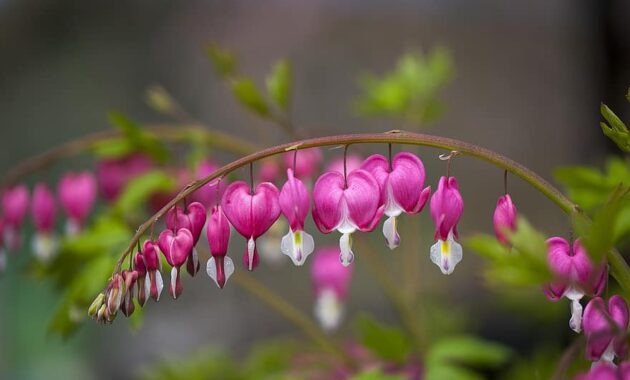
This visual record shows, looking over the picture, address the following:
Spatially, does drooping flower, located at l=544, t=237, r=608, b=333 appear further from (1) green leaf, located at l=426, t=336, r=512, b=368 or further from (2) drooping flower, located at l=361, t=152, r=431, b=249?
(1) green leaf, located at l=426, t=336, r=512, b=368

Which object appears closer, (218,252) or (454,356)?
(218,252)

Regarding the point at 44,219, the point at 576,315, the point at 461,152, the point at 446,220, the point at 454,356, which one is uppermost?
the point at 461,152

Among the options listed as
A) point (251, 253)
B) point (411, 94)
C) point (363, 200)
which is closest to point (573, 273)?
point (363, 200)

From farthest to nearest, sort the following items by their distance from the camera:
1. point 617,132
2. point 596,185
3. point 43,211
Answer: point 43,211
point 596,185
point 617,132

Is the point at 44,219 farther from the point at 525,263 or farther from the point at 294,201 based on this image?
the point at 525,263

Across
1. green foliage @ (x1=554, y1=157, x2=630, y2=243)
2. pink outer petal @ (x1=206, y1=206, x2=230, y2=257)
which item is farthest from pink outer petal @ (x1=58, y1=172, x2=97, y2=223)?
green foliage @ (x1=554, y1=157, x2=630, y2=243)

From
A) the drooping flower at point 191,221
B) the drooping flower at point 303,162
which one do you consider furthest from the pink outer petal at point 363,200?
the drooping flower at point 303,162

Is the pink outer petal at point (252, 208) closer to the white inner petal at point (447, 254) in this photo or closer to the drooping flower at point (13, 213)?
the white inner petal at point (447, 254)
